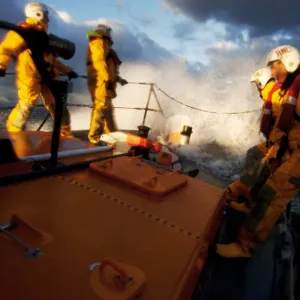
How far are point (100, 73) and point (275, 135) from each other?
3.04 meters

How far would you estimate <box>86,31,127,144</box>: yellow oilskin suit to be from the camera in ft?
14.8

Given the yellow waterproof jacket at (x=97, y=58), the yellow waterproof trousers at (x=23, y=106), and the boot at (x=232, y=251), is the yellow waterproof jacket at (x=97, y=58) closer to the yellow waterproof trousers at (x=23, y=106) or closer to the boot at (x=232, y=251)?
the yellow waterproof trousers at (x=23, y=106)

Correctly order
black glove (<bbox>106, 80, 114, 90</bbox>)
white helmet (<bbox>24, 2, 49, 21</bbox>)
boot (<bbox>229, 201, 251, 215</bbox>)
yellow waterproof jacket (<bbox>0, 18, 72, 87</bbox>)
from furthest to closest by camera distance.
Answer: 1. black glove (<bbox>106, 80, 114, 90</bbox>)
2. white helmet (<bbox>24, 2, 49, 21</bbox>)
3. yellow waterproof jacket (<bbox>0, 18, 72, 87</bbox>)
4. boot (<bbox>229, 201, 251, 215</bbox>)

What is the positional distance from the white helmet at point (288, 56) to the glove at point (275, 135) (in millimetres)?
554

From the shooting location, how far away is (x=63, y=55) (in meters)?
1.55

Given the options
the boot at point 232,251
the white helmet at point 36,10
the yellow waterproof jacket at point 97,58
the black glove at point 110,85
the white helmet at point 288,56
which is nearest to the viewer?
the boot at point 232,251

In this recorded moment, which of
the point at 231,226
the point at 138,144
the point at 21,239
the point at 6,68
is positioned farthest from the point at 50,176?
the point at 6,68

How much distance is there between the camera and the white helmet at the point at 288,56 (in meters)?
2.42

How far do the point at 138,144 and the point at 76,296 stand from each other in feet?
7.99

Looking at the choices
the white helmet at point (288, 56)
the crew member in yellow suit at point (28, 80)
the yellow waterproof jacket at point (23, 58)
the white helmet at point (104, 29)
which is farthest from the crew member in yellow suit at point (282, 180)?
the white helmet at point (104, 29)

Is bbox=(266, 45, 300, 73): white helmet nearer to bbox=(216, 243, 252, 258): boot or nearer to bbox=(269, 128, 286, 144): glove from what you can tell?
bbox=(269, 128, 286, 144): glove

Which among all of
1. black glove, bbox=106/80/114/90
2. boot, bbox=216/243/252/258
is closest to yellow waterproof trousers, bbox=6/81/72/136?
black glove, bbox=106/80/114/90

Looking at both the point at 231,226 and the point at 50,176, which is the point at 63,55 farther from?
the point at 231,226

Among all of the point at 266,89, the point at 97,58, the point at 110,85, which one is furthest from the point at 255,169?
the point at 110,85
